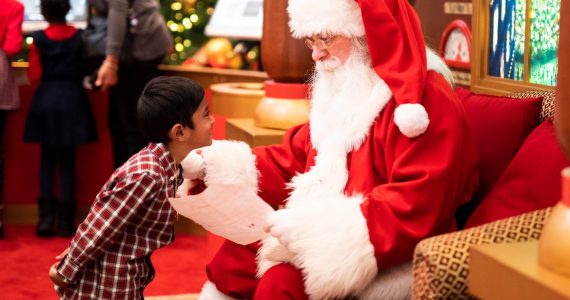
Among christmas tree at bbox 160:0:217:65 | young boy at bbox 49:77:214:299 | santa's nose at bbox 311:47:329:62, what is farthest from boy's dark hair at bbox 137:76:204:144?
christmas tree at bbox 160:0:217:65

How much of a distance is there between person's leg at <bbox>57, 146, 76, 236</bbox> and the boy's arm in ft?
8.14

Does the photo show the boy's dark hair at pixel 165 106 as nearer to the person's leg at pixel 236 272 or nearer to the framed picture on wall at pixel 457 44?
the person's leg at pixel 236 272

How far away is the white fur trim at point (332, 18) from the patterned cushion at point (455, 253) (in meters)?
0.74

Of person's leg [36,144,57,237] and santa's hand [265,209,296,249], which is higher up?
santa's hand [265,209,296,249]

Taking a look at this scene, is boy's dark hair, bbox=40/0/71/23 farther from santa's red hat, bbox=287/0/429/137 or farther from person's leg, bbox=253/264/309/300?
person's leg, bbox=253/264/309/300

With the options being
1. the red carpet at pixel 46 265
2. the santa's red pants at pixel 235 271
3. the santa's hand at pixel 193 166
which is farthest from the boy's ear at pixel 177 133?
the red carpet at pixel 46 265

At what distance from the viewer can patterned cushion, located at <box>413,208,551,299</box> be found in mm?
1696

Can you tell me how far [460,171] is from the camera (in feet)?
6.95

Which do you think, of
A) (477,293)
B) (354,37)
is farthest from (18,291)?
(477,293)

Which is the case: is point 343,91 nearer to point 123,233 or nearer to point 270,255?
point 270,255

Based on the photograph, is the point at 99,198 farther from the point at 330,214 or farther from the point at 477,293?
the point at 477,293

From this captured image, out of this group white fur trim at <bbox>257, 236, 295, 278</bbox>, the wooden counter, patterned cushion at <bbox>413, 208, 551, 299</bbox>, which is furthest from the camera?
white fur trim at <bbox>257, 236, 295, 278</bbox>

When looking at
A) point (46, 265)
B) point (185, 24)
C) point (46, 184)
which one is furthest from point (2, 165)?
point (185, 24)

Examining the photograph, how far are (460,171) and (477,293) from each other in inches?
24.8
